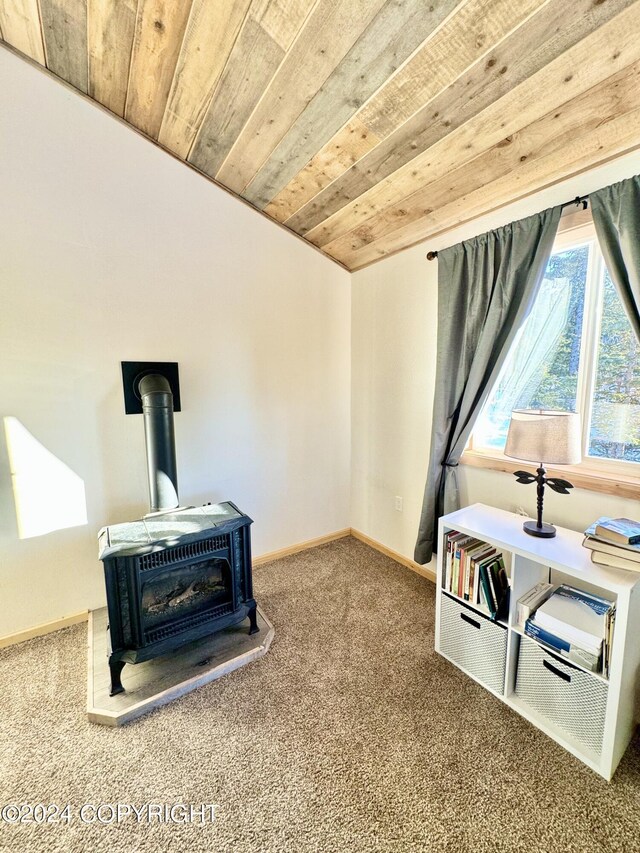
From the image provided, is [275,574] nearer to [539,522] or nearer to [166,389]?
[166,389]

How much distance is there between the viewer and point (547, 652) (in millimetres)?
1379

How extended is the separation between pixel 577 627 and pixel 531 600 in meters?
0.22

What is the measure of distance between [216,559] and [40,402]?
4.09ft

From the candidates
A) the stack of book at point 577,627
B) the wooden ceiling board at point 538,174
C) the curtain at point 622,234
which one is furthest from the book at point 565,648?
the wooden ceiling board at point 538,174

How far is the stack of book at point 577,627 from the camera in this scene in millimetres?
1238

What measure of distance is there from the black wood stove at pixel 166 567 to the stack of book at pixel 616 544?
4.83 feet

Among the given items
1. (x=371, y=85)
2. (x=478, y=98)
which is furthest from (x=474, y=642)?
(x=371, y=85)

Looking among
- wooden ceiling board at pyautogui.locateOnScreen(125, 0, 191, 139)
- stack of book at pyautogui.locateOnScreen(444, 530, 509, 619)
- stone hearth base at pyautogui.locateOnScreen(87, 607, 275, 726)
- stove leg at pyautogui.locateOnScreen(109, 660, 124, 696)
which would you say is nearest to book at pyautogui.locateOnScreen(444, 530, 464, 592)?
stack of book at pyautogui.locateOnScreen(444, 530, 509, 619)

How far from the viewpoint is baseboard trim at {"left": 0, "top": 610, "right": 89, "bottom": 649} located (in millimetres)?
1850

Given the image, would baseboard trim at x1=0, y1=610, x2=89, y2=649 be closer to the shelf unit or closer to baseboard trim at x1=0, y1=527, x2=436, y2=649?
baseboard trim at x1=0, y1=527, x2=436, y2=649

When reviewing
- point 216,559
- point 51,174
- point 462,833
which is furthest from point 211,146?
point 462,833

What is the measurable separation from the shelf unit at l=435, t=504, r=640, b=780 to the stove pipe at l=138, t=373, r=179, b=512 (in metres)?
1.45

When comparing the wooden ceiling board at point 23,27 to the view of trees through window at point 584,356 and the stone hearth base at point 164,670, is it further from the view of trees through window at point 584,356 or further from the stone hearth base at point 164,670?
the stone hearth base at point 164,670

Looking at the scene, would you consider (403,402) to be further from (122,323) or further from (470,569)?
(122,323)
